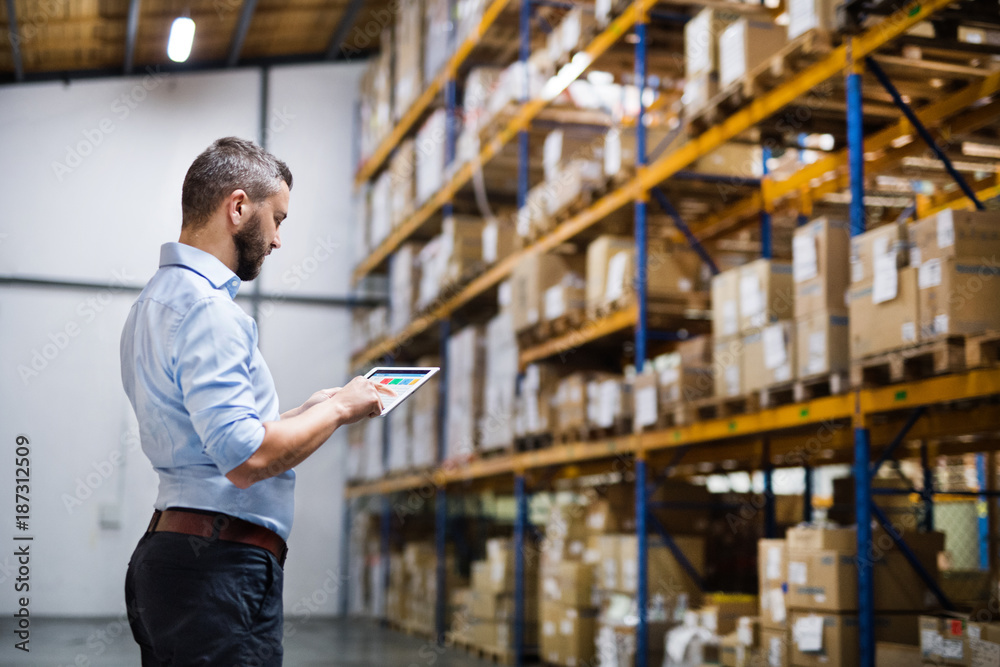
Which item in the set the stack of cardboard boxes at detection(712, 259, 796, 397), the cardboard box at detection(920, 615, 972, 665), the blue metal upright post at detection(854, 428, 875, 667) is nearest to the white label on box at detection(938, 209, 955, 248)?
the blue metal upright post at detection(854, 428, 875, 667)

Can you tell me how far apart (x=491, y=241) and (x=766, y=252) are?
326cm

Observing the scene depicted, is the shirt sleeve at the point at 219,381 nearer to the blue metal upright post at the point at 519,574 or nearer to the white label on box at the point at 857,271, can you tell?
the white label on box at the point at 857,271

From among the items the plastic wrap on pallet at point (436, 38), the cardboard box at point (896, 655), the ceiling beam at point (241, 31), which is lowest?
the cardboard box at point (896, 655)

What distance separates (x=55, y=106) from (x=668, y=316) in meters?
5.35

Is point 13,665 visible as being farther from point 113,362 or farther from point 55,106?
point 55,106

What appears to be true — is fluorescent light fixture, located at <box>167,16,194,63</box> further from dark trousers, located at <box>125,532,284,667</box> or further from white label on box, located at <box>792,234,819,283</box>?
dark trousers, located at <box>125,532,284,667</box>

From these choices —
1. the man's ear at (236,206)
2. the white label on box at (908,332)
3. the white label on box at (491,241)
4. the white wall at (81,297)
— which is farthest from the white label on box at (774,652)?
the white label on box at (491,241)

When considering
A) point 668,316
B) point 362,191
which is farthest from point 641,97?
point 362,191

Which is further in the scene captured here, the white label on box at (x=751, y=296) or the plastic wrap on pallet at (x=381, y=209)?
the plastic wrap on pallet at (x=381, y=209)

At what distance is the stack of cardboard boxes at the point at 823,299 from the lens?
16.9 feet

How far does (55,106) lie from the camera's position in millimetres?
8875

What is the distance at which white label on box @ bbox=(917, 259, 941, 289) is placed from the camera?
14.7 feet

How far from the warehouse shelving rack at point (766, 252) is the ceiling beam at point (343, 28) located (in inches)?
93.3

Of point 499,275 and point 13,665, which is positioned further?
point 499,275
